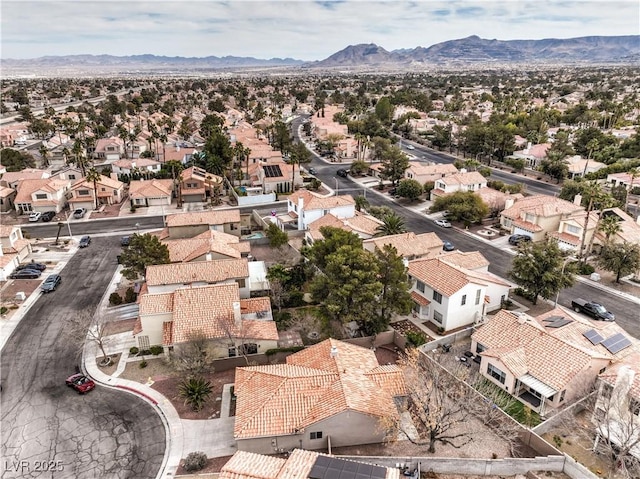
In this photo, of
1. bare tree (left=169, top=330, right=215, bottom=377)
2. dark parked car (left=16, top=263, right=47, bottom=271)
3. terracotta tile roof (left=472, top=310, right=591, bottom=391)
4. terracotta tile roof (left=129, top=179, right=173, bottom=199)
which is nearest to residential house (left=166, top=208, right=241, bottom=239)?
dark parked car (left=16, top=263, right=47, bottom=271)

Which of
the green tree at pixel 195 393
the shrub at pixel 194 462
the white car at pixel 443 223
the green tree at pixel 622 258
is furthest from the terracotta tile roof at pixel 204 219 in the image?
the green tree at pixel 622 258

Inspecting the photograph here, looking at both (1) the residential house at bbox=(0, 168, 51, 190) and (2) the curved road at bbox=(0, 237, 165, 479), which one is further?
(1) the residential house at bbox=(0, 168, 51, 190)

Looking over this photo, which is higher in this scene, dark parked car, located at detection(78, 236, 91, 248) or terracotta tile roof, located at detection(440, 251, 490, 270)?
terracotta tile roof, located at detection(440, 251, 490, 270)

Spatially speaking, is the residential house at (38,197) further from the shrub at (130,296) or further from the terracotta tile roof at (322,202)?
the terracotta tile roof at (322,202)

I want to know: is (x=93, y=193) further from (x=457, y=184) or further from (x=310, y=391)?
(x=310, y=391)

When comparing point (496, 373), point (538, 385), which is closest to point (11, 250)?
point (496, 373)

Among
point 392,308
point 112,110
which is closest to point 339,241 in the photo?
point 392,308

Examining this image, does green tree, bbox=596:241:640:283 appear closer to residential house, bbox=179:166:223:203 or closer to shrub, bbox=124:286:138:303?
shrub, bbox=124:286:138:303
